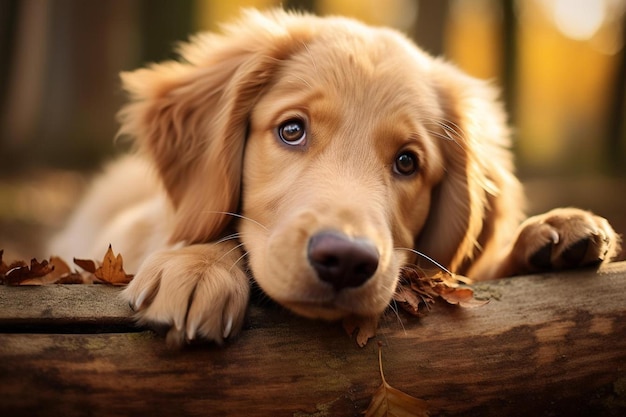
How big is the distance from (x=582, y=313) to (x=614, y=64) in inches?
423

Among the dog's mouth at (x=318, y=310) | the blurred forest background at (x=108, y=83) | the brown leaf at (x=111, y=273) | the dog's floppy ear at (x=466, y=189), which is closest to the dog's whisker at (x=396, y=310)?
the dog's mouth at (x=318, y=310)

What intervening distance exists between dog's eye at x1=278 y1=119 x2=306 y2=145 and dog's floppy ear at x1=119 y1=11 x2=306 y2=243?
0.85 ft

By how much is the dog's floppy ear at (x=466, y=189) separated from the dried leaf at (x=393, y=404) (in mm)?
1190

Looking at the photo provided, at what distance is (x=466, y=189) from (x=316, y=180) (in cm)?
102

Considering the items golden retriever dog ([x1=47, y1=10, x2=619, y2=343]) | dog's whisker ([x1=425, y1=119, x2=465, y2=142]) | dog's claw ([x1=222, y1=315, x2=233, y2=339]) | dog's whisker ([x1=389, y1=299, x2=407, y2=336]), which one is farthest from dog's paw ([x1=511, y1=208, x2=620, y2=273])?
dog's claw ([x1=222, y1=315, x2=233, y2=339])

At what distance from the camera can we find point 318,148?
296 centimetres

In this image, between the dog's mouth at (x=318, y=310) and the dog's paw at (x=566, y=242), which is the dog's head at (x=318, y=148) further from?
the dog's paw at (x=566, y=242)

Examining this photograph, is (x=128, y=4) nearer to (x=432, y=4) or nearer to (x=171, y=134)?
(x=432, y=4)

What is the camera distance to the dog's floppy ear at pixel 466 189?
11.3 feet

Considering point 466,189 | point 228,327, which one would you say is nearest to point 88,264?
point 228,327

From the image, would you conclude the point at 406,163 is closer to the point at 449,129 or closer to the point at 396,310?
the point at 449,129

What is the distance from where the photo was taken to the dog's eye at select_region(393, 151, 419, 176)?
313cm

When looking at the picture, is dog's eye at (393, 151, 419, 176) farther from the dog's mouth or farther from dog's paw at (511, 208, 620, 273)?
the dog's mouth

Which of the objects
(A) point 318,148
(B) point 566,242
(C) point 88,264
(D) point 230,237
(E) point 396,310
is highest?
(A) point 318,148
